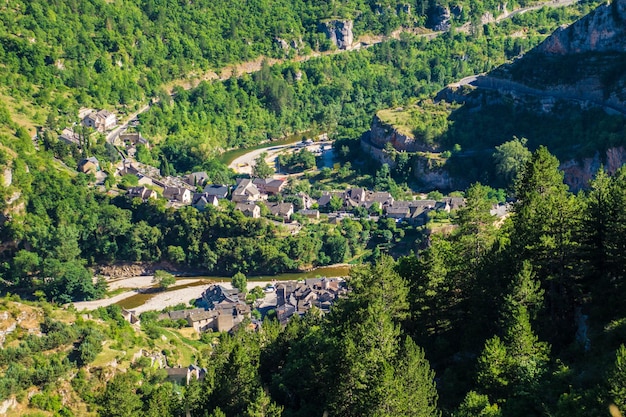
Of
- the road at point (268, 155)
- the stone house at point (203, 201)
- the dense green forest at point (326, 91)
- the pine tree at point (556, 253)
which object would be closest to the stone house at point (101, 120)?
the dense green forest at point (326, 91)

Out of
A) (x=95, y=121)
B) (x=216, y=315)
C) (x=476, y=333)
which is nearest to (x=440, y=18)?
(x=95, y=121)

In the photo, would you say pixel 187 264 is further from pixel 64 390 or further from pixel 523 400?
pixel 523 400

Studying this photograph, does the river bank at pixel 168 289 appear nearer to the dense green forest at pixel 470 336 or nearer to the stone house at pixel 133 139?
the dense green forest at pixel 470 336

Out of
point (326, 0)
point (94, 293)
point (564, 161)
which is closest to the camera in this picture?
point (94, 293)

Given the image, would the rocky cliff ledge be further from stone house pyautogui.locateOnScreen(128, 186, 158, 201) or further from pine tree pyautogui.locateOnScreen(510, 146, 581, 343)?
pine tree pyautogui.locateOnScreen(510, 146, 581, 343)

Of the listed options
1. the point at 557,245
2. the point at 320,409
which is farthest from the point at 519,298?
the point at 320,409

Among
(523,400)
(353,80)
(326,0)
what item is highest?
(523,400)
